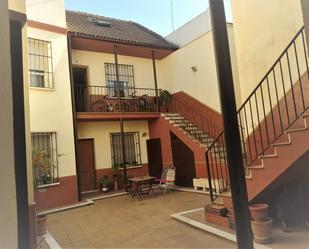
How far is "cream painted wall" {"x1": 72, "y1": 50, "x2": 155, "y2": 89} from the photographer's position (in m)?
11.5

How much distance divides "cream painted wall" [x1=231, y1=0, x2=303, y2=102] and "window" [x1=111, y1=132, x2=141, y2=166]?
685 centimetres

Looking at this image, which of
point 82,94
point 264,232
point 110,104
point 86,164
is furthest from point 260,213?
point 82,94

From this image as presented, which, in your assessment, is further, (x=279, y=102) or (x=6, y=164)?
(x=279, y=102)

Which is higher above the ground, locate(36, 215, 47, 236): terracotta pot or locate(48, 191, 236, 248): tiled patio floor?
locate(36, 215, 47, 236): terracotta pot

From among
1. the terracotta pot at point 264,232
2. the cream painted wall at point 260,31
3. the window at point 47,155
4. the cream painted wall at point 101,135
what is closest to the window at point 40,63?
the window at point 47,155

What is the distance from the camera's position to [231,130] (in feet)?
4.50

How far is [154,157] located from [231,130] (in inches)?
439

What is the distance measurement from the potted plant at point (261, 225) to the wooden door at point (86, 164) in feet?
25.9

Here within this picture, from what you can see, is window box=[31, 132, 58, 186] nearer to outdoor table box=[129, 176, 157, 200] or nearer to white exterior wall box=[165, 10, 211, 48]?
outdoor table box=[129, 176, 157, 200]

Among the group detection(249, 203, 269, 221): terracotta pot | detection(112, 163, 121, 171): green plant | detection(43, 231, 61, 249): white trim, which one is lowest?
detection(43, 231, 61, 249): white trim

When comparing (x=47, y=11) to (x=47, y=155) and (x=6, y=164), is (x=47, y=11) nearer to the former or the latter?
(x=47, y=155)

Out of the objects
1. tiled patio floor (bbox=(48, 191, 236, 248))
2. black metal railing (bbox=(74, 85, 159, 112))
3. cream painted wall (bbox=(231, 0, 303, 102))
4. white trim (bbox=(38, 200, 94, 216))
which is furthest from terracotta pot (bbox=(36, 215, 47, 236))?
black metal railing (bbox=(74, 85, 159, 112))

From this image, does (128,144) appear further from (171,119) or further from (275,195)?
(275,195)

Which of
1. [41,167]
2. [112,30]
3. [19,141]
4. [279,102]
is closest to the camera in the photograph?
[19,141]
